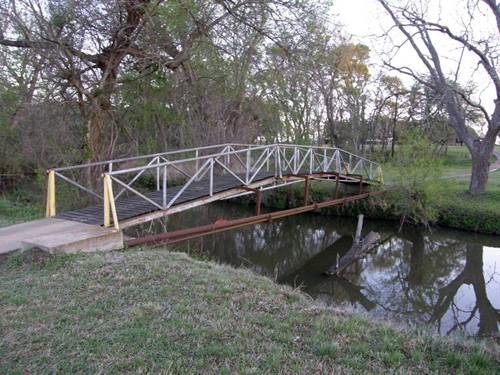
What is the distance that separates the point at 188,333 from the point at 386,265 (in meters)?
10.7

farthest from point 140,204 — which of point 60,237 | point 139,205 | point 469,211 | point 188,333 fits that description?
point 469,211

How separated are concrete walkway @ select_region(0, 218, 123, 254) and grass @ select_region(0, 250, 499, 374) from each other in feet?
2.50

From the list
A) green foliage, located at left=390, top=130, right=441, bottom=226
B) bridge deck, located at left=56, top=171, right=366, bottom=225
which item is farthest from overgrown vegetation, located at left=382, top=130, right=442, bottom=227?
bridge deck, located at left=56, top=171, right=366, bottom=225

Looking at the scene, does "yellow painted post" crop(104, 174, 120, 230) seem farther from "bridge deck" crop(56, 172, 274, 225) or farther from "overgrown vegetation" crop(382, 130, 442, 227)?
"overgrown vegetation" crop(382, 130, 442, 227)

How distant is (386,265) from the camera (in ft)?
41.2

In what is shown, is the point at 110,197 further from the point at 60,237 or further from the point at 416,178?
the point at 416,178

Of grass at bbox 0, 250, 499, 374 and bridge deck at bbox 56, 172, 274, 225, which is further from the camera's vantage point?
bridge deck at bbox 56, 172, 274, 225

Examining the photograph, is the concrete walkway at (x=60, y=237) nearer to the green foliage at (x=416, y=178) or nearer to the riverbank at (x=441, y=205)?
the green foliage at (x=416, y=178)

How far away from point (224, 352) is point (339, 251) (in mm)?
11197

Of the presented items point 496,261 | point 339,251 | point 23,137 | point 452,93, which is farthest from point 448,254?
point 23,137

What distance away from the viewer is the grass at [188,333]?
275 cm

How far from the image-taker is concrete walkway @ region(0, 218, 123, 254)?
5293mm

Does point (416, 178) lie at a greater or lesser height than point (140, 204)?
greater

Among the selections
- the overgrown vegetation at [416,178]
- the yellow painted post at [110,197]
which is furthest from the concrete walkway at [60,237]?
the overgrown vegetation at [416,178]
